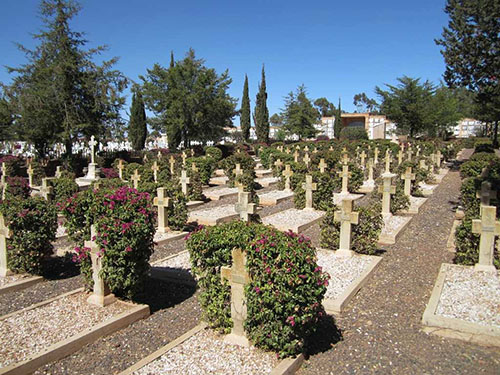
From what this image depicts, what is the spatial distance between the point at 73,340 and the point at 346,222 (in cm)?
517

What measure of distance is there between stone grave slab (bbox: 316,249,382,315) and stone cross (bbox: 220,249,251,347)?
1.63 meters

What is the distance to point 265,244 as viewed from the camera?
425cm

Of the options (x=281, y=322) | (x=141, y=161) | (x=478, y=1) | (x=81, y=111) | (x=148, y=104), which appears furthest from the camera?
(x=148, y=104)

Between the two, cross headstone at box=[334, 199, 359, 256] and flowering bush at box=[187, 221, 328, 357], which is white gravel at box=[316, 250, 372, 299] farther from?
flowering bush at box=[187, 221, 328, 357]

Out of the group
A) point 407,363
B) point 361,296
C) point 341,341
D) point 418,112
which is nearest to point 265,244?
point 341,341

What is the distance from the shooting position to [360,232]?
27.0 feet

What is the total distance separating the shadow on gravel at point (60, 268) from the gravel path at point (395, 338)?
4.70m

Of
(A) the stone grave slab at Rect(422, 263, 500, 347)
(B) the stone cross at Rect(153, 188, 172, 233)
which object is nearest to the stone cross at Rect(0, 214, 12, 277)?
(B) the stone cross at Rect(153, 188, 172, 233)

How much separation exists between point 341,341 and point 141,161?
26.5m

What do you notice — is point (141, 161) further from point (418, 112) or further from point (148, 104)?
point (418, 112)

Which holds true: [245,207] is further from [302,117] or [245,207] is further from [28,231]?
[302,117]

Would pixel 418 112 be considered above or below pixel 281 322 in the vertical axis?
above

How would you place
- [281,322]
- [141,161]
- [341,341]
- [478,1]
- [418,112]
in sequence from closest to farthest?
[281,322] → [341,341] → [478,1] → [141,161] → [418,112]

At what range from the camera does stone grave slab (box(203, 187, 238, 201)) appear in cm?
1546
